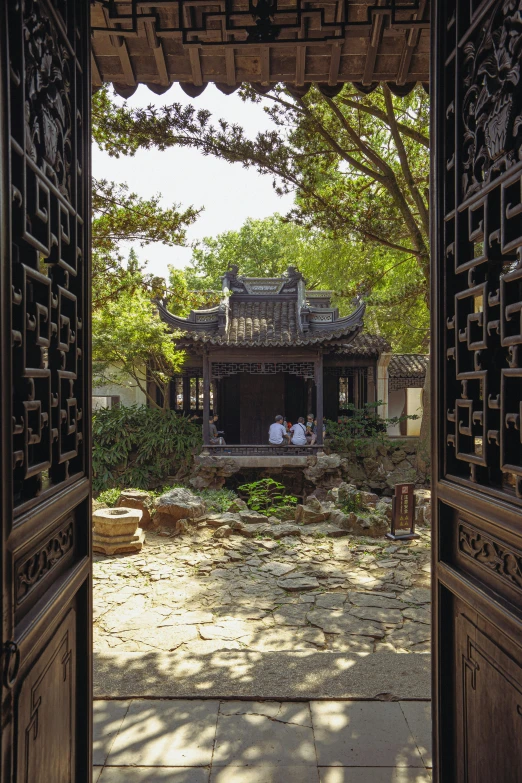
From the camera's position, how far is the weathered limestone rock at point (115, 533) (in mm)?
7406

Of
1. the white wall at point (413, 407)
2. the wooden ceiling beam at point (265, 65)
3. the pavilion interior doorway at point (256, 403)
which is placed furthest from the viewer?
the white wall at point (413, 407)

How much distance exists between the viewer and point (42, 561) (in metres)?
1.64

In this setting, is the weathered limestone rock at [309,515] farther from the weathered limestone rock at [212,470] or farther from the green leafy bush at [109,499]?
the weathered limestone rock at [212,470]

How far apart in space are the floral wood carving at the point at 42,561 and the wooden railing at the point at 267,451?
1083 centimetres

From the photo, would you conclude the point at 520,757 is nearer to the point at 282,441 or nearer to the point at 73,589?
the point at 73,589

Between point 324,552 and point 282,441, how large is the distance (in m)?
5.69

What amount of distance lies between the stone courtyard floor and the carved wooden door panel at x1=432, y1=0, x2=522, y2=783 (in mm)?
1463

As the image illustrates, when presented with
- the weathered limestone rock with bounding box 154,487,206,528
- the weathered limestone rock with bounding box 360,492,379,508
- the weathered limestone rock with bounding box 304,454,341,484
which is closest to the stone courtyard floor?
the weathered limestone rock with bounding box 154,487,206,528

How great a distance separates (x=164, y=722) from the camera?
2861 millimetres

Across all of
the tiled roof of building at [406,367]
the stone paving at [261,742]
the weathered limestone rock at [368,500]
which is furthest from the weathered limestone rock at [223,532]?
the tiled roof of building at [406,367]

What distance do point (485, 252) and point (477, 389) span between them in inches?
17.6

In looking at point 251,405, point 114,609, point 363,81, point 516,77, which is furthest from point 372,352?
point 516,77

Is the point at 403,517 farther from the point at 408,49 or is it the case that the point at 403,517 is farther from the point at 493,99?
the point at 493,99

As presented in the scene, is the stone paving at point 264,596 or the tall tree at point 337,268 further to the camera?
the tall tree at point 337,268
